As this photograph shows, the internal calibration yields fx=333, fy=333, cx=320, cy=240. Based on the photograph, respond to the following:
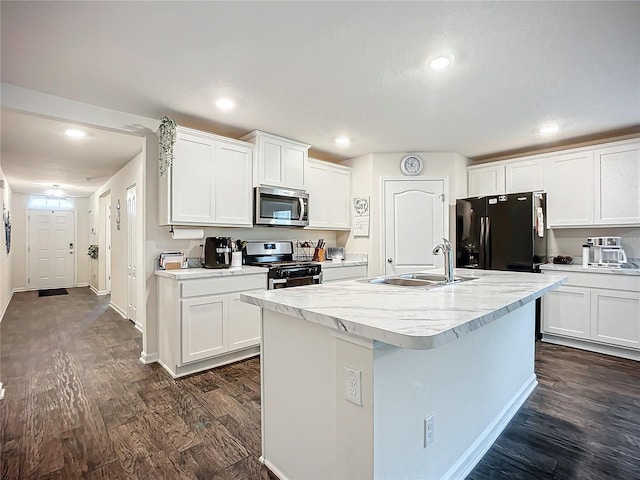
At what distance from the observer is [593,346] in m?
3.45

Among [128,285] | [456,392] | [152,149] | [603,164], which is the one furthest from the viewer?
[128,285]

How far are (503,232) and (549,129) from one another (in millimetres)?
1174

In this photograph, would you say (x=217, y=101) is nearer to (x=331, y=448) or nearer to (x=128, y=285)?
(x=331, y=448)

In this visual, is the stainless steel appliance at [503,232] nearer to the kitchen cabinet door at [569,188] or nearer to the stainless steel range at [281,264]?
the kitchen cabinet door at [569,188]

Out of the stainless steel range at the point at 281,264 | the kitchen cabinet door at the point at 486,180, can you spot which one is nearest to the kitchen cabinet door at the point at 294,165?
the stainless steel range at the point at 281,264

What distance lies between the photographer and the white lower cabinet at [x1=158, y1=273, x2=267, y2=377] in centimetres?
285

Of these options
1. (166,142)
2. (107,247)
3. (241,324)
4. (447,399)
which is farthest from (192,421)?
(107,247)

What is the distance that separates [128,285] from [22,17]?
12.6 ft

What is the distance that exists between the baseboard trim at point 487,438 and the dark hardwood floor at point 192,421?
1.5 inches

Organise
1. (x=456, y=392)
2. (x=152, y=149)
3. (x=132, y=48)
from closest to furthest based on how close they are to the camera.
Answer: (x=456, y=392)
(x=132, y=48)
(x=152, y=149)

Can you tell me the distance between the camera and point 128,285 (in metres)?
4.87

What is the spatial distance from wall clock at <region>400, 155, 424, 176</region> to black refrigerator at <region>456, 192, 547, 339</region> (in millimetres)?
712

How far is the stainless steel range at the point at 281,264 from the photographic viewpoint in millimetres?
3424

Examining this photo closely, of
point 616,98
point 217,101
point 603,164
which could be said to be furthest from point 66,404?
point 603,164
